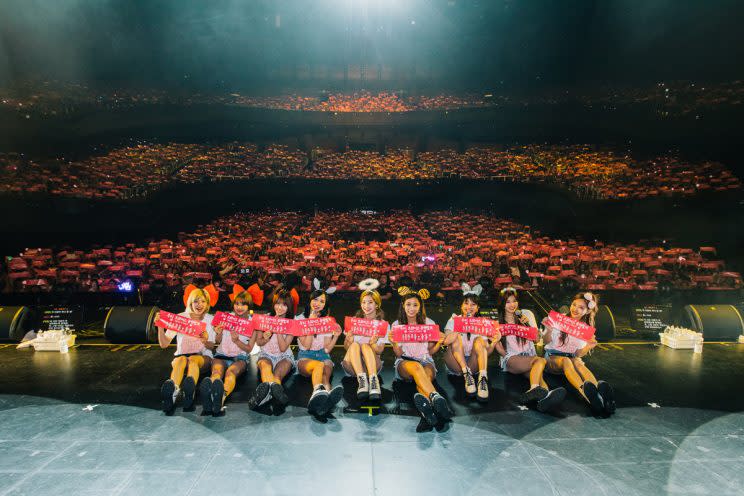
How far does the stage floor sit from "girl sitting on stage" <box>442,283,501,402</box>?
28 cm

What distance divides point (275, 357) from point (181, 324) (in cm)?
121

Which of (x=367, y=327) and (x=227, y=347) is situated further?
(x=227, y=347)

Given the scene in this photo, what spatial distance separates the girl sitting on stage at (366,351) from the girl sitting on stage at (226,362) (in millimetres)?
1260

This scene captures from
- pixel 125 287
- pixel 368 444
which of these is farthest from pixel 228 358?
pixel 125 287

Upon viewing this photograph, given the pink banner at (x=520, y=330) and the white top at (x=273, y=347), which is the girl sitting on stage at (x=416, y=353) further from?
the white top at (x=273, y=347)

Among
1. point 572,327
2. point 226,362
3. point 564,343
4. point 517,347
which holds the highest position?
point 572,327

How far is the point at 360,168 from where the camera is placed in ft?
86.5

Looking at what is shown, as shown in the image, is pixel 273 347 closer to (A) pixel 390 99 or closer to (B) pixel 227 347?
(B) pixel 227 347

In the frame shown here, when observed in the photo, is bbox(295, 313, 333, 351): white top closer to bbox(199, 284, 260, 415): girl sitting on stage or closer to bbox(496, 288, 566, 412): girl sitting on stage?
bbox(199, 284, 260, 415): girl sitting on stage

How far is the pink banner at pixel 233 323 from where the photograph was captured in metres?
4.87

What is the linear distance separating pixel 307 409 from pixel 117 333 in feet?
14.1

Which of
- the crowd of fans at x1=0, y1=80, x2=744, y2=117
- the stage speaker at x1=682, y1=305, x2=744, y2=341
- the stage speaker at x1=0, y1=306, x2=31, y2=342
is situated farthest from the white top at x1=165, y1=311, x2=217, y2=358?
the crowd of fans at x1=0, y1=80, x2=744, y2=117

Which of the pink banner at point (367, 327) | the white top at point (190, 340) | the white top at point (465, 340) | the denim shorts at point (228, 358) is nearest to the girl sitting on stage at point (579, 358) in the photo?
the white top at point (465, 340)

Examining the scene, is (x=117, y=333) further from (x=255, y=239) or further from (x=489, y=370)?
(x=255, y=239)
